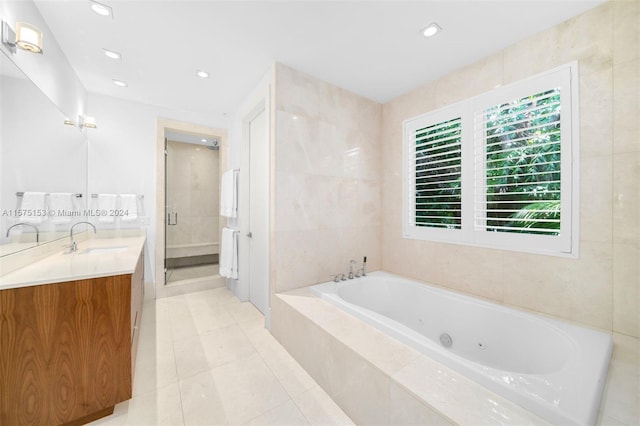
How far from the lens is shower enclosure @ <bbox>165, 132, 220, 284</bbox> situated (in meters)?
4.04

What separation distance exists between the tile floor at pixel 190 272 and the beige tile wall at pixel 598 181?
3666 mm

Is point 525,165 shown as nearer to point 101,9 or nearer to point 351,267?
point 351,267

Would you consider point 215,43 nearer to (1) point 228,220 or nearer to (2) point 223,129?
(2) point 223,129

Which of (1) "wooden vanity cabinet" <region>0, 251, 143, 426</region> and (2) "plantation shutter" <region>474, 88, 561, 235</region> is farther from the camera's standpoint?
(2) "plantation shutter" <region>474, 88, 561, 235</region>

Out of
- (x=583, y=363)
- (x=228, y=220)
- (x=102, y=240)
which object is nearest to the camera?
(x=583, y=363)

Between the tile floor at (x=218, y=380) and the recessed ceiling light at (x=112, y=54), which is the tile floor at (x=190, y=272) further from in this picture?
the recessed ceiling light at (x=112, y=54)

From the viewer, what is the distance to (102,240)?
2.74m

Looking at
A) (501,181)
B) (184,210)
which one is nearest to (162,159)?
(184,210)

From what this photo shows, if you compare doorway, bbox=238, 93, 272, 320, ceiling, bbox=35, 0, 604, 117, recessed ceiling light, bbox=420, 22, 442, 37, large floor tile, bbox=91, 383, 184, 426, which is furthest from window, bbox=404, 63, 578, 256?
large floor tile, bbox=91, 383, 184, 426

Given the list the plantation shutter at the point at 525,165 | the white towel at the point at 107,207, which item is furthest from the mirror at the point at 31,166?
the plantation shutter at the point at 525,165

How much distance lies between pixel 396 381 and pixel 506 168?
5.82 ft

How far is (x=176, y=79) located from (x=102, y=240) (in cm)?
196

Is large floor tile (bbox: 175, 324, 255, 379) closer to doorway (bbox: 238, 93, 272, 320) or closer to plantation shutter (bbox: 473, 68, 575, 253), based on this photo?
doorway (bbox: 238, 93, 272, 320)

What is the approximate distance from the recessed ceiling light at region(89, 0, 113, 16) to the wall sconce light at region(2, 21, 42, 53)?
371 mm
